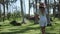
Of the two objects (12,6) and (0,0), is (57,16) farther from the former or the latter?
(12,6)

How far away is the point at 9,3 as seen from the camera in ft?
121

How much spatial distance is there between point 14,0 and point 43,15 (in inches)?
1195

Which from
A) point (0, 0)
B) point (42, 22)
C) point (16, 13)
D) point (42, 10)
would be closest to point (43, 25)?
point (42, 22)

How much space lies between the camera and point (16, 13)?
36.8 m

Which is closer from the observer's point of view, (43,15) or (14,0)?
(43,15)

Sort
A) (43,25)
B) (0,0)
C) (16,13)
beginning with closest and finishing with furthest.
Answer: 1. (43,25)
2. (0,0)
3. (16,13)

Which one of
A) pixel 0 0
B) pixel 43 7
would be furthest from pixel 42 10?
pixel 0 0

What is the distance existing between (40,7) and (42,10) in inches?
6.0

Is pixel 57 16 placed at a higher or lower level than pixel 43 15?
lower

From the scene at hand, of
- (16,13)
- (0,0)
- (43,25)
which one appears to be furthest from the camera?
(16,13)

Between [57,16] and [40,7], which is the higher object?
[40,7]

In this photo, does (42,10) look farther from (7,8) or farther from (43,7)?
(7,8)

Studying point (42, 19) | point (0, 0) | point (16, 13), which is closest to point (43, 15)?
point (42, 19)

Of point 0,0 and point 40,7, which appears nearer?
point 40,7
